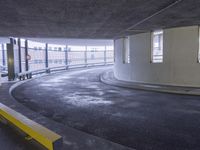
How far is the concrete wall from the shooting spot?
747 cm

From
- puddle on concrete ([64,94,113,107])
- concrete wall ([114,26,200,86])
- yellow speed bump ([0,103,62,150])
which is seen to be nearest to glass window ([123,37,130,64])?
concrete wall ([114,26,200,86])

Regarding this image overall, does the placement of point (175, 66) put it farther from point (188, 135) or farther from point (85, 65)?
point (85, 65)

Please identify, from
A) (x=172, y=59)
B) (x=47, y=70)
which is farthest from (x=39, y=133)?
(x=47, y=70)

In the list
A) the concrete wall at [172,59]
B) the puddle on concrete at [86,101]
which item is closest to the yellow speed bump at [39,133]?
the puddle on concrete at [86,101]

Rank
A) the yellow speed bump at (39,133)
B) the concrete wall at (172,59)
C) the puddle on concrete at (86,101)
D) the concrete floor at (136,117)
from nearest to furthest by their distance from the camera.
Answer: the yellow speed bump at (39,133) < the concrete floor at (136,117) < the puddle on concrete at (86,101) < the concrete wall at (172,59)

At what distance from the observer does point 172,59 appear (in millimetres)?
7934

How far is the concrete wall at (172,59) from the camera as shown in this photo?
7469 millimetres

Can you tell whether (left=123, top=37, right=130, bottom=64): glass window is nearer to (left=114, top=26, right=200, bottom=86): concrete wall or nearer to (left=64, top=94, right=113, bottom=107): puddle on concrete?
(left=114, top=26, right=200, bottom=86): concrete wall

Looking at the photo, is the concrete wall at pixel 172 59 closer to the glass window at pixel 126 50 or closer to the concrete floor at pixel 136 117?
the glass window at pixel 126 50

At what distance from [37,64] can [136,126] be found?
15044 mm

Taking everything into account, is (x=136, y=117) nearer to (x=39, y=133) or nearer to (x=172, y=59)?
(x=39, y=133)

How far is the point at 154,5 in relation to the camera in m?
4.48

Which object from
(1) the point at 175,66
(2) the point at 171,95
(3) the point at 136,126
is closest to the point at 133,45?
(1) the point at 175,66

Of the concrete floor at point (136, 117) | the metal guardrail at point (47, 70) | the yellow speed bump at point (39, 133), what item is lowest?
the concrete floor at point (136, 117)
